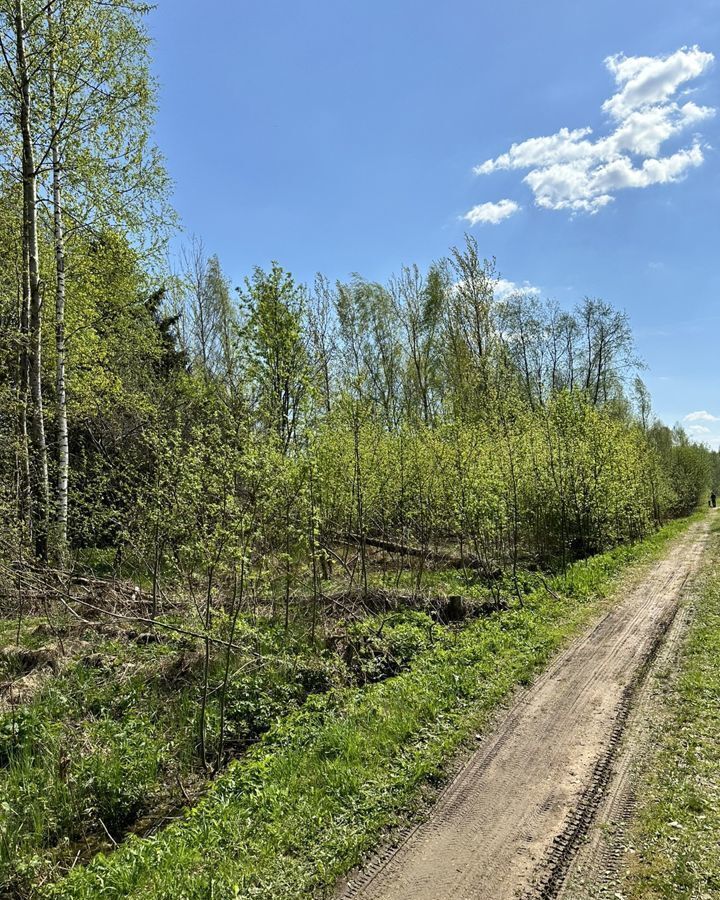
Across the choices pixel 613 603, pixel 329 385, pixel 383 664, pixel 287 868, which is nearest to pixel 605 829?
pixel 287 868

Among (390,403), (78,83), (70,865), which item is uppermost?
(78,83)

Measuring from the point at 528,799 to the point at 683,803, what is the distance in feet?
3.49

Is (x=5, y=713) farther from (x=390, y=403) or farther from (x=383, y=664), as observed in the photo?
(x=390, y=403)

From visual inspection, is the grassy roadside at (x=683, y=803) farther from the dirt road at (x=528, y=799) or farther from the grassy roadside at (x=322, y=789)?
the grassy roadside at (x=322, y=789)

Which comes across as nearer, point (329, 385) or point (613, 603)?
point (613, 603)

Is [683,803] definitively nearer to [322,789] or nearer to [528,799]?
[528,799]

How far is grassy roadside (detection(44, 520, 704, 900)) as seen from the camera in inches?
129

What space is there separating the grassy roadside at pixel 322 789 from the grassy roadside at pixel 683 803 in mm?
1538

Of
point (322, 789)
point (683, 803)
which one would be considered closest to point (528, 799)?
point (683, 803)

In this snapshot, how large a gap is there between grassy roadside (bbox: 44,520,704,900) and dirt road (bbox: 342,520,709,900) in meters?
0.26

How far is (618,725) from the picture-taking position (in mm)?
4820

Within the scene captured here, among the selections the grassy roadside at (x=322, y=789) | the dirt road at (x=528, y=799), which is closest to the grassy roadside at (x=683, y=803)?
the dirt road at (x=528, y=799)

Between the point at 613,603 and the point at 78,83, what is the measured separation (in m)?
14.8

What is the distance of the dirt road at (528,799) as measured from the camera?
311 centimetres
